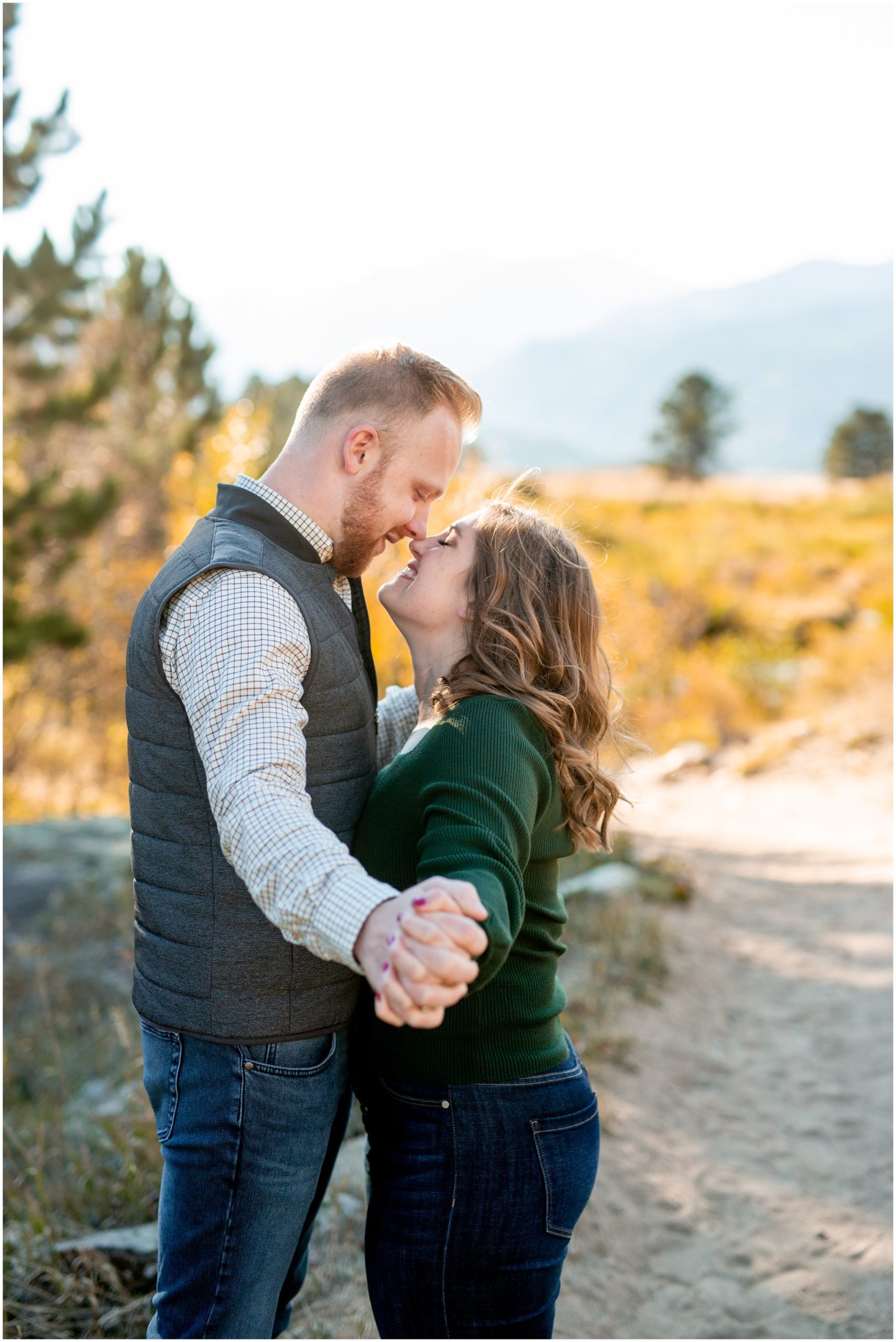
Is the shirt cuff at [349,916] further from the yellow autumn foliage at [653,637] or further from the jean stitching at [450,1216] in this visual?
the yellow autumn foliage at [653,637]

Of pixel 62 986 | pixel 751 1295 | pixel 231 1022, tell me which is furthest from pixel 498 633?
pixel 62 986

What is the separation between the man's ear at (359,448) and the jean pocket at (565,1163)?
47.0 inches

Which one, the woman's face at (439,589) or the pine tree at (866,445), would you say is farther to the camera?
the pine tree at (866,445)

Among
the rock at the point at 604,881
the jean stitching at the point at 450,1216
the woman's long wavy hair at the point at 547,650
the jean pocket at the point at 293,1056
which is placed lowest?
the rock at the point at 604,881

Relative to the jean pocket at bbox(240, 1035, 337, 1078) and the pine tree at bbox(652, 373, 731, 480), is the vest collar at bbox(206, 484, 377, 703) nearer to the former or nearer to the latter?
the jean pocket at bbox(240, 1035, 337, 1078)

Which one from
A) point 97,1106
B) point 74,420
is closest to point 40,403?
point 74,420

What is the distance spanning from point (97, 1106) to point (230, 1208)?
105 inches

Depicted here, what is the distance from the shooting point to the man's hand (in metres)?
1.20

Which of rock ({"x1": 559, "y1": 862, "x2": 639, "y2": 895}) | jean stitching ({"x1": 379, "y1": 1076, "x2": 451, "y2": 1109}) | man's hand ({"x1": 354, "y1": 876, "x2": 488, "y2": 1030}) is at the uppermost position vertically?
man's hand ({"x1": 354, "y1": 876, "x2": 488, "y2": 1030})

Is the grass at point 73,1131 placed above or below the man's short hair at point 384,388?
below

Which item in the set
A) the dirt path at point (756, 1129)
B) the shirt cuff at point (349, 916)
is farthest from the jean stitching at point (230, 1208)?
the dirt path at point (756, 1129)

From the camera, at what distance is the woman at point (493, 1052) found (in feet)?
5.30

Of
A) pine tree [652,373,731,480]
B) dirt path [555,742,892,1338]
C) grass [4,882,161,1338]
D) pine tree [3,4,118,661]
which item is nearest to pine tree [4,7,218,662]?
pine tree [3,4,118,661]

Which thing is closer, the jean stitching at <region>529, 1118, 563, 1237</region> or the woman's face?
the jean stitching at <region>529, 1118, 563, 1237</region>
